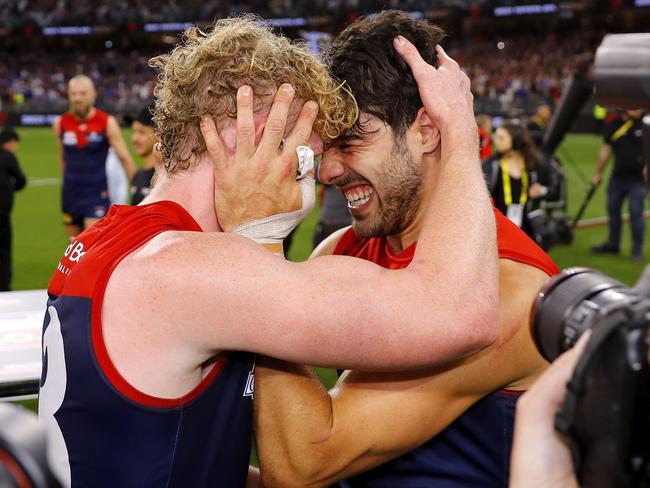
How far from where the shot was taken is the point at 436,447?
7.44 ft

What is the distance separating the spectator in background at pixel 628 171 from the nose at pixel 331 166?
8.63m

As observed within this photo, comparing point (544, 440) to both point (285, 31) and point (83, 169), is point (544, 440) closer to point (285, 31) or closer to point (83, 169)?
point (83, 169)

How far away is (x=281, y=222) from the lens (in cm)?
206

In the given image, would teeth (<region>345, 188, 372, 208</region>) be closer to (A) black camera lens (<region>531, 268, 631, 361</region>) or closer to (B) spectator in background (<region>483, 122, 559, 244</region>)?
(A) black camera lens (<region>531, 268, 631, 361</region>)

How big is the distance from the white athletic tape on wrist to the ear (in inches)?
19.6

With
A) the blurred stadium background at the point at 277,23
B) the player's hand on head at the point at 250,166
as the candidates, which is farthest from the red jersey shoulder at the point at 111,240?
the blurred stadium background at the point at 277,23

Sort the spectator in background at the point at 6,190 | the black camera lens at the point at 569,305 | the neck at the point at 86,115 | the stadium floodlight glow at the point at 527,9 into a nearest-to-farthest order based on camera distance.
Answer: the black camera lens at the point at 569,305 < the spectator in background at the point at 6,190 < the neck at the point at 86,115 < the stadium floodlight glow at the point at 527,9

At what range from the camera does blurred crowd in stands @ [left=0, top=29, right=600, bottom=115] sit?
37.1m

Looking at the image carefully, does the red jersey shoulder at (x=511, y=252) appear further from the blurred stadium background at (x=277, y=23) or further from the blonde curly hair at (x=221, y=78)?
the blurred stadium background at (x=277, y=23)

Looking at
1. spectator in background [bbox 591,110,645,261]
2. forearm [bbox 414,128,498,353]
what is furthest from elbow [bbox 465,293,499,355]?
spectator in background [bbox 591,110,645,261]

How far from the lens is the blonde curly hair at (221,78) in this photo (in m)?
2.02

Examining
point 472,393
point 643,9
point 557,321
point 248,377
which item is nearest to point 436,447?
point 472,393

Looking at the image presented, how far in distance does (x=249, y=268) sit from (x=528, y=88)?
37.2 metres

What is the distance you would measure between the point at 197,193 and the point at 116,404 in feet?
1.80
